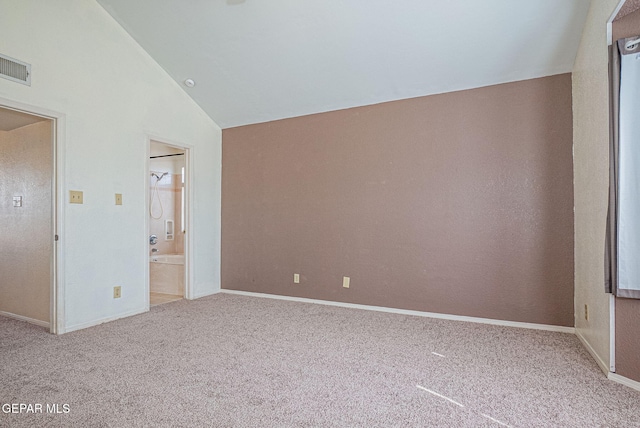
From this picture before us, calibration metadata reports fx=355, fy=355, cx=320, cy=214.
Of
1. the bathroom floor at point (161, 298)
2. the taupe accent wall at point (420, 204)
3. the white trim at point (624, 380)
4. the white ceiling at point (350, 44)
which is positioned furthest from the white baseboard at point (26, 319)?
the white trim at point (624, 380)

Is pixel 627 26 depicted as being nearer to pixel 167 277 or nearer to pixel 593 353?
pixel 593 353

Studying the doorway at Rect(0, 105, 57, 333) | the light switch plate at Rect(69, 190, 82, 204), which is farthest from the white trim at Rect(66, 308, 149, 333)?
the light switch plate at Rect(69, 190, 82, 204)

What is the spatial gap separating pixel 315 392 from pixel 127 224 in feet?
8.61

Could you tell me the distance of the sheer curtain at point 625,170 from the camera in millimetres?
1989

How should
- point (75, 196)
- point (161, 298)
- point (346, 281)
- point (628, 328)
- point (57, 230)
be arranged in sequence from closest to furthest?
point (628, 328) → point (57, 230) → point (75, 196) → point (346, 281) → point (161, 298)

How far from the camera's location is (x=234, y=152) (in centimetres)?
470

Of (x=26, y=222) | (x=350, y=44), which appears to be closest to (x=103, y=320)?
(x=26, y=222)

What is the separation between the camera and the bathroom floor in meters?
4.16

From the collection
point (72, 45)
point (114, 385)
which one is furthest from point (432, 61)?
point (114, 385)

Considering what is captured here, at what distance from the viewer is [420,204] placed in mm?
3561

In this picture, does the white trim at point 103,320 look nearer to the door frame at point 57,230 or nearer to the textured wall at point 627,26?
the door frame at point 57,230

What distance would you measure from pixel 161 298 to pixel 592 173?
4.52 m

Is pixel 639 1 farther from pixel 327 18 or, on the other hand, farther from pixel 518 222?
pixel 327 18

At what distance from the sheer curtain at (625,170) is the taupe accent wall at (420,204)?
3.34 feet
